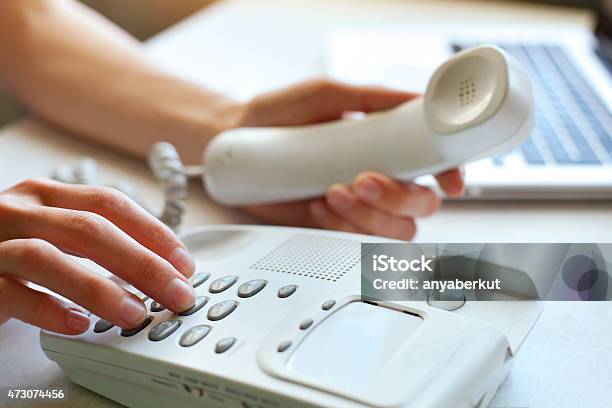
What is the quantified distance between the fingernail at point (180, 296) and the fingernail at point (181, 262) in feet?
0.09

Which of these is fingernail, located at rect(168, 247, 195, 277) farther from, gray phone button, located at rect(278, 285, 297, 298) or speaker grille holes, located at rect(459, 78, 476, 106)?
speaker grille holes, located at rect(459, 78, 476, 106)

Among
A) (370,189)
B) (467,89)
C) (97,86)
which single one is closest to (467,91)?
(467,89)

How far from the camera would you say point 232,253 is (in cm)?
47

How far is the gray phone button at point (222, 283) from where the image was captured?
41 cm

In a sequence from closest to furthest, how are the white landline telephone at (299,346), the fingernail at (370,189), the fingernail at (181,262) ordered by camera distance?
the white landline telephone at (299,346)
the fingernail at (181,262)
the fingernail at (370,189)

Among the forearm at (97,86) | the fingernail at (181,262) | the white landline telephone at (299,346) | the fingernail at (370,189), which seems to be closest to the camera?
the white landline telephone at (299,346)

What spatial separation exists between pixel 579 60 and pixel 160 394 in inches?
24.0

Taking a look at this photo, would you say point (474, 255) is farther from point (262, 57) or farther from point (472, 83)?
point (262, 57)

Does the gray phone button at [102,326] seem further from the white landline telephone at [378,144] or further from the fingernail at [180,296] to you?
the white landline telephone at [378,144]

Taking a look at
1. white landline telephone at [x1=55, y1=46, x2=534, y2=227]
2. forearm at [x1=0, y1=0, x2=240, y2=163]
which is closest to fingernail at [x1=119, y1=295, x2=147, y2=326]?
white landline telephone at [x1=55, y1=46, x2=534, y2=227]

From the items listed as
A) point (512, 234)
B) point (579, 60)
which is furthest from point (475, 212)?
point (579, 60)

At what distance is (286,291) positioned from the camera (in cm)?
40

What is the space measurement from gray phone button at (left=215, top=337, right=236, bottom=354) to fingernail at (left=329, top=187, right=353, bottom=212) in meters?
0.21

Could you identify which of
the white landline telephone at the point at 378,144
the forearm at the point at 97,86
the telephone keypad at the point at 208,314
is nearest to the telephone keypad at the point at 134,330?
Result: the telephone keypad at the point at 208,314
